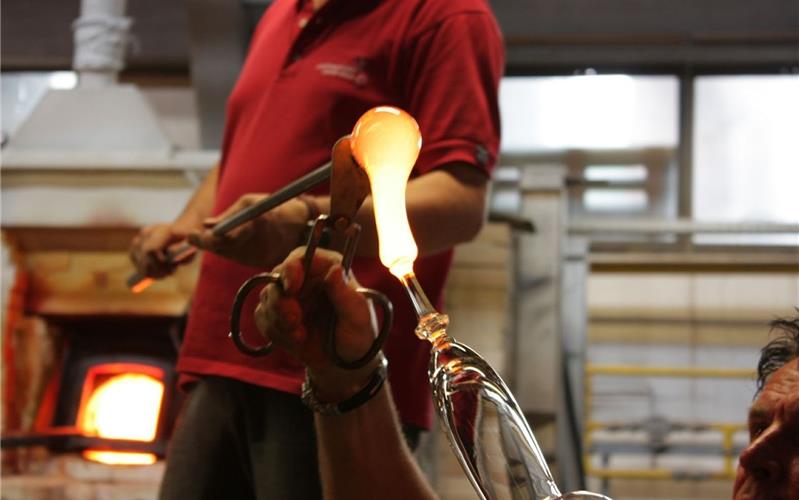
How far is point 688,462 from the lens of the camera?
12.3 feet

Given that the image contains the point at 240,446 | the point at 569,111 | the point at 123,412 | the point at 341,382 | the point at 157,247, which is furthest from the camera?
the point at 569,111

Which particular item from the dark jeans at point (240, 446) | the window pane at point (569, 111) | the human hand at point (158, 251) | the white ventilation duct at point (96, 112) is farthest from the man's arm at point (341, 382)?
the window pane at point (569, 111)

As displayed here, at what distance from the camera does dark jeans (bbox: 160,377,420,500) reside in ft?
3.18

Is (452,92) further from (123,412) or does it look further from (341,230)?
(123,412)

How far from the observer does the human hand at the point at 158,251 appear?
46.9 inches

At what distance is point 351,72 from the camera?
104 centimetres

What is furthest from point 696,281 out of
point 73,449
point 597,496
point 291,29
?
point 597,496

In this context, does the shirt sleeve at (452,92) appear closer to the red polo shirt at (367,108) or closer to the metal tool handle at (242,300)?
the red polo shirt at (367,108)

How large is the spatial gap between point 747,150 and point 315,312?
3.39 metres

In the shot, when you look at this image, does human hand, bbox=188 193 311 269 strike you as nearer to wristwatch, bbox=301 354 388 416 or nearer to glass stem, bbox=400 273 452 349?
wristwatch, bbox=301 354 388 416

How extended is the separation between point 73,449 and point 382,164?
2116mm

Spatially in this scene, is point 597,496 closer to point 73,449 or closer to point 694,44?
point 73,449

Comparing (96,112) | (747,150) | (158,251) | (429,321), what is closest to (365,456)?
(429,321)

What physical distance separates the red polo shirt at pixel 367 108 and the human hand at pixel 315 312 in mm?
210
